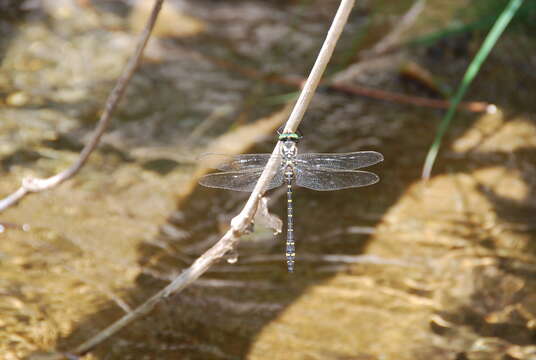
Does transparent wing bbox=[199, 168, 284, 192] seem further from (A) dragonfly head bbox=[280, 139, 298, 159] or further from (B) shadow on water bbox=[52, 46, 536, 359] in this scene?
→ (B) shadow on water bbox=[52, 46, 536, 359]

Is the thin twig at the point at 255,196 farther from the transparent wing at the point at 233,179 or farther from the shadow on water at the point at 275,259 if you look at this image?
the transparent wing at the point at 233,179

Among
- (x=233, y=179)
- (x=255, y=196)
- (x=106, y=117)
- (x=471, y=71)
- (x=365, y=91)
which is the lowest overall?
(x=255, y=196)

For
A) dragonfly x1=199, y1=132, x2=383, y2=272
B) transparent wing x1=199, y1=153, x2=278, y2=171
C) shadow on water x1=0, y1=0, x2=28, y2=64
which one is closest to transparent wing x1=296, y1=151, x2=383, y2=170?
dragonfly x1=199, y1=132, x2=383, y2=272

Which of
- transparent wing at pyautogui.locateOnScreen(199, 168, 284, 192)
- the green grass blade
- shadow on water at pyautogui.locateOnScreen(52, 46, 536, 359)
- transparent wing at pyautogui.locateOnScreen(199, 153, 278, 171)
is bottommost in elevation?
shadow on water at pyautogui.locateOnScreen(52, 46, 536, 359)

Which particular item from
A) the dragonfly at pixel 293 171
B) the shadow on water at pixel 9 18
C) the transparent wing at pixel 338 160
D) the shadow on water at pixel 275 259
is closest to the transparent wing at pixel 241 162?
the dragonfly at pixel 293 171

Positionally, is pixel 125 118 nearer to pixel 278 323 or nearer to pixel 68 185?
pixel 68 185

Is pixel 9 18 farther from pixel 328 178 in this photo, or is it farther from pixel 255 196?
pixel 255 196

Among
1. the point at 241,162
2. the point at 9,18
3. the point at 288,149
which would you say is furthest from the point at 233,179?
the point at 9,18
